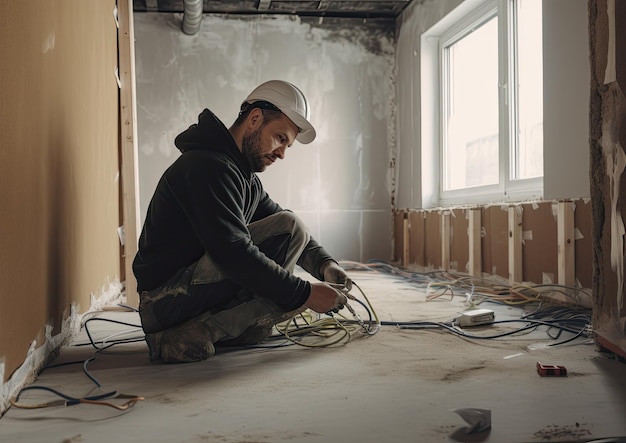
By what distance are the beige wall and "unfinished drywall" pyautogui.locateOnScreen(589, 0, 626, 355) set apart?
1822 mm

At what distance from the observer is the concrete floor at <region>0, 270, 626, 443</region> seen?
1338mm

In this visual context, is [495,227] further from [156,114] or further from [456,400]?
[156,114]

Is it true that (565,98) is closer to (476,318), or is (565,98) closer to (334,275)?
(476,318)

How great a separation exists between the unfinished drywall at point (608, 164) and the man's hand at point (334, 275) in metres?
0.90

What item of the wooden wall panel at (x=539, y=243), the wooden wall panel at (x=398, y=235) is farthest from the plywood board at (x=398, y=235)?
the wooden wall panel at (x=539, y=243)

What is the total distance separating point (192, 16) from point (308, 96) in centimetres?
139

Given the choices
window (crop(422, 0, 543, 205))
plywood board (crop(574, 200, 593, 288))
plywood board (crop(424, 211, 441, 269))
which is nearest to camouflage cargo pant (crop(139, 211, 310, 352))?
plywood board (crop(574, 200, 593, 288))

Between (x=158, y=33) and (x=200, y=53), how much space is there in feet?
1.48

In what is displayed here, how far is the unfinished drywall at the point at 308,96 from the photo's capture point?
19.4 ft

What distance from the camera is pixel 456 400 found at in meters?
1.57

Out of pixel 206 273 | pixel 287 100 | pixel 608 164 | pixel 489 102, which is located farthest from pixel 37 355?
pixel 489 102

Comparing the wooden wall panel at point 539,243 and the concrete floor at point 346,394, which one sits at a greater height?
the wooden wall panel at point 539,243

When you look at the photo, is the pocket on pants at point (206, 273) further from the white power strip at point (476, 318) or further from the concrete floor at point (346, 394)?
the white power strip at point (476, 318)

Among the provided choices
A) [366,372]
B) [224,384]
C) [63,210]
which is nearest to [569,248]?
[366,372]
